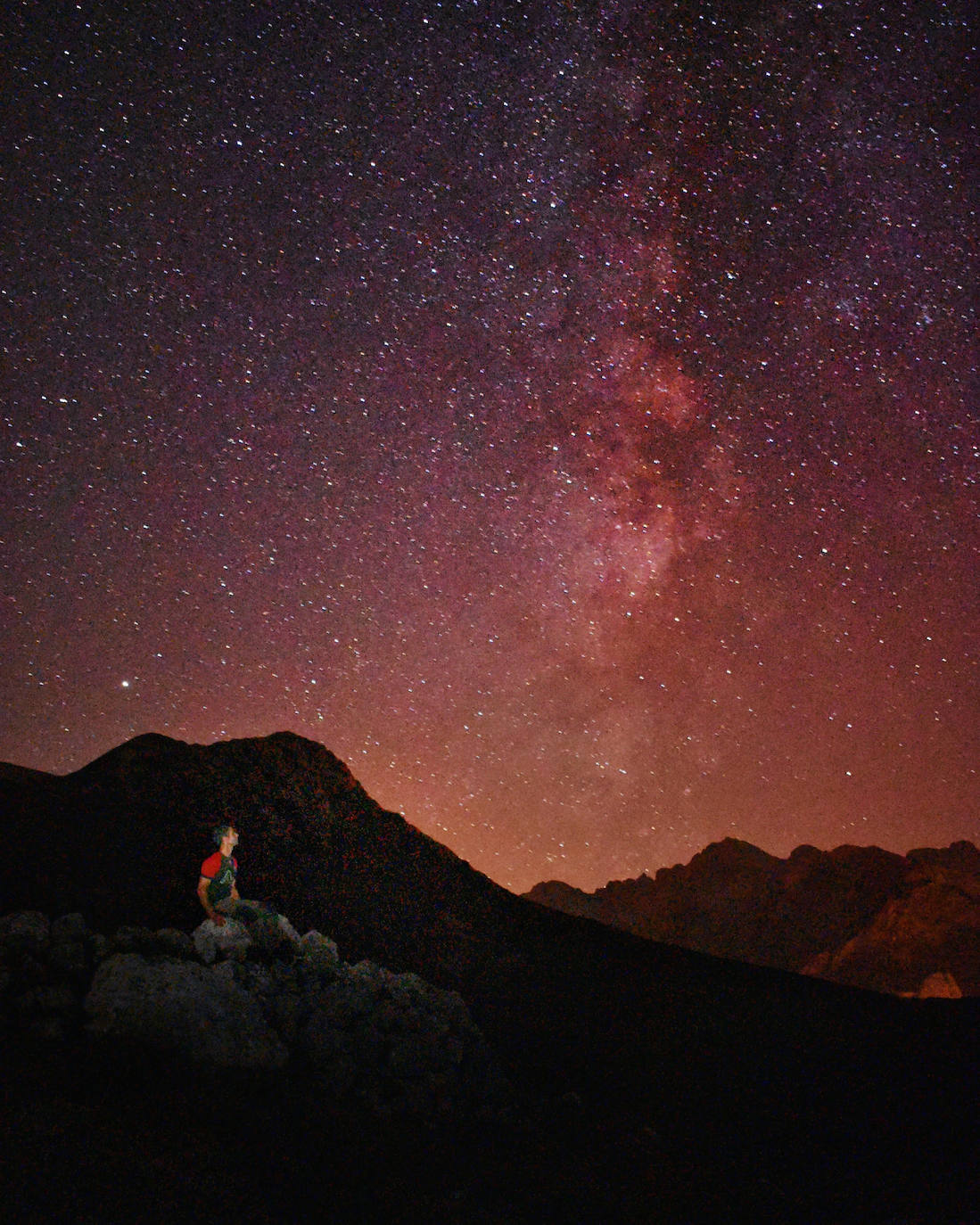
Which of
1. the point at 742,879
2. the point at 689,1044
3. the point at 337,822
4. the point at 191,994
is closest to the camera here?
the point at 191,994

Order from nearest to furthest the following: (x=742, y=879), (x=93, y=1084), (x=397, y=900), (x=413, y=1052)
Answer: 1. (x=93, y=1084)
2. (x=413, y=1052)
3. (x=397, y=900)
4. (x=742, y=879)

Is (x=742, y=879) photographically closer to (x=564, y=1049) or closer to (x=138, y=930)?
(x=564, y=1049)

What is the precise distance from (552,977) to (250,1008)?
24.4 feet

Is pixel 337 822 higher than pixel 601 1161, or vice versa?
pixel 337 822

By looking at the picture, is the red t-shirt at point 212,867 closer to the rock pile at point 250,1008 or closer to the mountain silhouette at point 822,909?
the rock pile at point 250,1008

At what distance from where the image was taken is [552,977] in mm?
12617

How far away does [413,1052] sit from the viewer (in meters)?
7.11

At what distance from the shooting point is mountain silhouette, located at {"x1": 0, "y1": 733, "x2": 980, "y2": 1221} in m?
6.86

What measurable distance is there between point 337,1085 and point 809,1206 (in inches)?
158

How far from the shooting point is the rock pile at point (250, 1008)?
587 centimetres

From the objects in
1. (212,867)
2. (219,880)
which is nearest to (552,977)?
(219,880)

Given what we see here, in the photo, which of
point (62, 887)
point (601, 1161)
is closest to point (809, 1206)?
point (601, 1161)

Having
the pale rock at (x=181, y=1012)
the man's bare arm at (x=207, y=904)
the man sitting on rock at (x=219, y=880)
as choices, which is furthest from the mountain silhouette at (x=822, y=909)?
the pale rock at (x=181, y=1012)

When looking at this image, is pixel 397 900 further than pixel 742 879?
No
